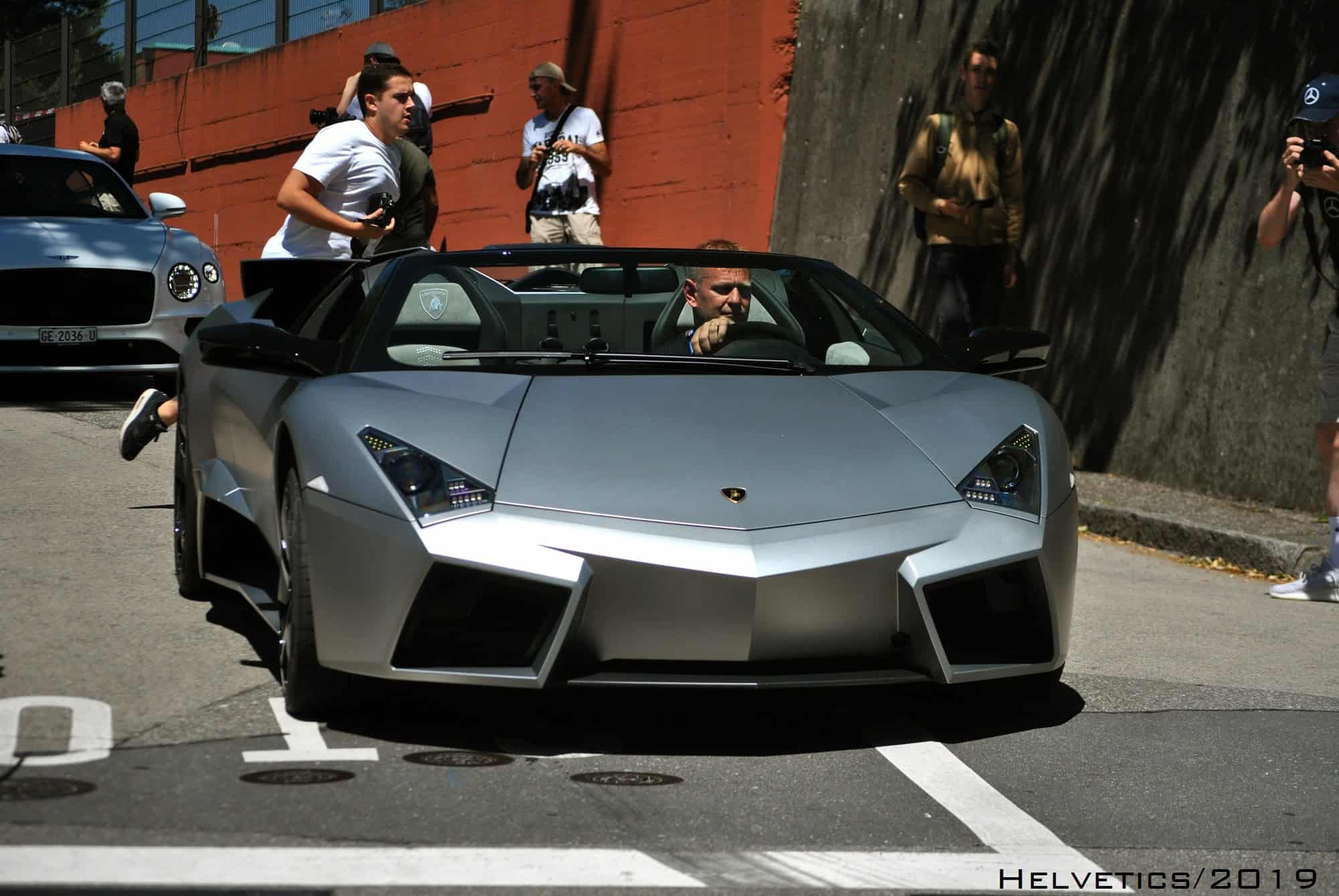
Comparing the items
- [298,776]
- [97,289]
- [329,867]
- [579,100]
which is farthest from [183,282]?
[329,867]

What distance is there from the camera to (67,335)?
12.0m

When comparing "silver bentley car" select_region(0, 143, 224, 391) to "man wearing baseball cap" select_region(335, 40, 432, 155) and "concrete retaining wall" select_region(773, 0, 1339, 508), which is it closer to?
"man wearing baseball cap" select_region(335, 40, 432, 155)

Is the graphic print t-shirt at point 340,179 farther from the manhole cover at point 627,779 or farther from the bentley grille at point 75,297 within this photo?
the manhole cover at point 627,779

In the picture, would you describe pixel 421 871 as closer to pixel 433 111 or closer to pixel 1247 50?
pixel 1247 50

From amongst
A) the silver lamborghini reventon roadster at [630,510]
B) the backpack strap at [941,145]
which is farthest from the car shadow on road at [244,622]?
the backpack strap at [941,145]

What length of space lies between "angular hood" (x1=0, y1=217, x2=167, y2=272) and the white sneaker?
7.54 m

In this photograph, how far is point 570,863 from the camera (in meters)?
3.58

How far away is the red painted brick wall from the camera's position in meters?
13.8

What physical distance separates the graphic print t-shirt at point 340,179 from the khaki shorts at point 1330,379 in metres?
4.04

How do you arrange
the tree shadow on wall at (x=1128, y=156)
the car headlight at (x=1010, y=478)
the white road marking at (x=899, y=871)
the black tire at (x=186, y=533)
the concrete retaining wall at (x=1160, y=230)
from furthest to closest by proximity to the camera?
1. the tree shadow on wall at (x=1128, y=156)
2. the concrete retaining wall at (x=1160, y=230)
3. the black tire at (x=186, y=533)
4. the car headlight at (x=1010, y=478)
5. the white road marking at (x=899, y=871)

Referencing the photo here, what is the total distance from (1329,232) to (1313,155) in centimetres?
38

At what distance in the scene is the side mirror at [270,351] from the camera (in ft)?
17.1

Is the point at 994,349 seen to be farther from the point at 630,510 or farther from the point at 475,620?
the point at 475,620

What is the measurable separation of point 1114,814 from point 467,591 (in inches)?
58.1
